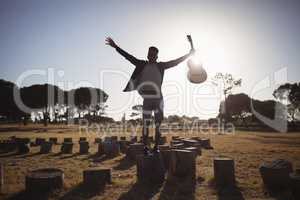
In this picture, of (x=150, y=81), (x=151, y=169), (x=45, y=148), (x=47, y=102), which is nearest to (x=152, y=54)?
(x=150, y=81)

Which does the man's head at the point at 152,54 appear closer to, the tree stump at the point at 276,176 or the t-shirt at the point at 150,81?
the t-shirt at the point at 150,81

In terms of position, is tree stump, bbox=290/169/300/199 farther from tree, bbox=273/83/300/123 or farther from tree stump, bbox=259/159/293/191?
tree, bbox=273/83/300/123

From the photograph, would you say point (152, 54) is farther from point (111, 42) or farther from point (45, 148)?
point (45, 148)

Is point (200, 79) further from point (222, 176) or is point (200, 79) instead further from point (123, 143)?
point (123, 143)

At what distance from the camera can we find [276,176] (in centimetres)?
562

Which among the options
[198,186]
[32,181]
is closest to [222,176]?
[198,186]

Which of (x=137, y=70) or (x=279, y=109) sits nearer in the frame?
(x=137, y=70)

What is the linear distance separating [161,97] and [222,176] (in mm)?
2344

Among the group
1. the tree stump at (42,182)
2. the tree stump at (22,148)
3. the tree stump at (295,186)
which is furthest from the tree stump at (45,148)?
the tree stump at (295,186)

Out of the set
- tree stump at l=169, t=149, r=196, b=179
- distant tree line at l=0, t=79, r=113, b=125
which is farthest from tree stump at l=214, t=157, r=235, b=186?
distant tree line at l=0, t=79, r=113, b=125

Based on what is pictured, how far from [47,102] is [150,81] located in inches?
2896

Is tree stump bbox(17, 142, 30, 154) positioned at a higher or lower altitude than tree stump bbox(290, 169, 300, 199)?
lower

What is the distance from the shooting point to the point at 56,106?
3561 inches

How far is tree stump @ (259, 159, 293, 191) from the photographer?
18.2 feet
